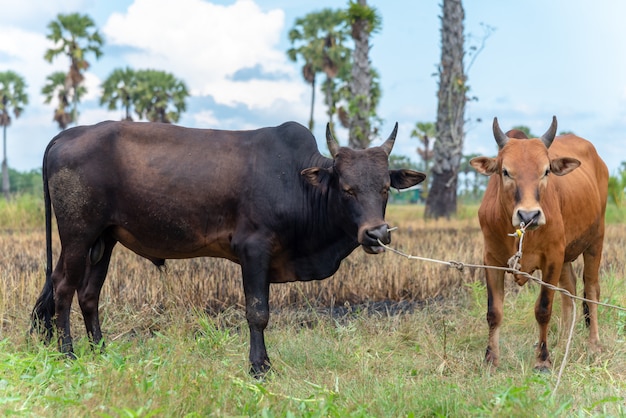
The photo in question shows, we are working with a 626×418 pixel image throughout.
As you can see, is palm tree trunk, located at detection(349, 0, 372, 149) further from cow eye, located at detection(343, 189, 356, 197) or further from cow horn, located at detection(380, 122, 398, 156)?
cow eye, located at detection(343, 189, 356, 197)

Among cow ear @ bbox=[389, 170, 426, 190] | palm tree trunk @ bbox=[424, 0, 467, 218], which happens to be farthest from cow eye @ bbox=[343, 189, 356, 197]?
palm tree trunk @ bbox=[424, 0, 467, 218]

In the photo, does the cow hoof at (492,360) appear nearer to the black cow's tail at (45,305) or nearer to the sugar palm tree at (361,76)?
the black cow's tail at (45,305)

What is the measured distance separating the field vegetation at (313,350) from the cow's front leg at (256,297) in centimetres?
16

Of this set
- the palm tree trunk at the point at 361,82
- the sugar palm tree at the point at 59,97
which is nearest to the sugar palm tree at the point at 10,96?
the sugar palm tree at the point at 59,97

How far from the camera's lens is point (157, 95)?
3788 cm

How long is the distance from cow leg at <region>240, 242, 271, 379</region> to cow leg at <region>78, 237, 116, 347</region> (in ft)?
4.43

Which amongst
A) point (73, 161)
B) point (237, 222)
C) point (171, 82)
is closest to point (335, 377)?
point (237, 222)

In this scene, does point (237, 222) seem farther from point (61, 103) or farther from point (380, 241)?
point (61, 103)

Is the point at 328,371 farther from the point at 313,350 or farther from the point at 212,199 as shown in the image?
the point at 212,199

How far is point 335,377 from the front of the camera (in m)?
4.57

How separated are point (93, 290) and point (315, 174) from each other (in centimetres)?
211

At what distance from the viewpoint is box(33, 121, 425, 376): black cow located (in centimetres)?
509

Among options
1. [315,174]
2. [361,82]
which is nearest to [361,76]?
[361,82]

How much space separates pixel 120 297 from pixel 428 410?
3.94 meters
